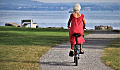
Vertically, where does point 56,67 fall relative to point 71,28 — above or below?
below

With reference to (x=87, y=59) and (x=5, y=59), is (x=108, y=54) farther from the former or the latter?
(x=5, y=59)

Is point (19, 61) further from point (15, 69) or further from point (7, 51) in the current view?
point (7, 51)

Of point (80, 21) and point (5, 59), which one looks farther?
point (5, 59)

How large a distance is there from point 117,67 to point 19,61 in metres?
3.37

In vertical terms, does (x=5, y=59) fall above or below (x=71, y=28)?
below

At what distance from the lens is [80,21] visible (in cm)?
974

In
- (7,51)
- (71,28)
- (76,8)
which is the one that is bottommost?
(7,51)

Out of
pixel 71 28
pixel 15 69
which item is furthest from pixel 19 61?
pixel 71 28

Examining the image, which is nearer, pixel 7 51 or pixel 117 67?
pixel 117 67

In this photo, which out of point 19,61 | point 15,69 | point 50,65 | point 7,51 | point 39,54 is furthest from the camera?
point 7,51

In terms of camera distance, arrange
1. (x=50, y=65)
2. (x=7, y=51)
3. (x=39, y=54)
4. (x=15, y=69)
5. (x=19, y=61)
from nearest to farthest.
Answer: (x=15, y=69)
(x=50, y=65)
(x=19, y=61)
(x=39, y=54)
(x=7, y=51)

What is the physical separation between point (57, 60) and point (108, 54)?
8.18 feet

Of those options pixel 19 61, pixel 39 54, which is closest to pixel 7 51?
pixel 39 54

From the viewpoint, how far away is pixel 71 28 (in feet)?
32.0
